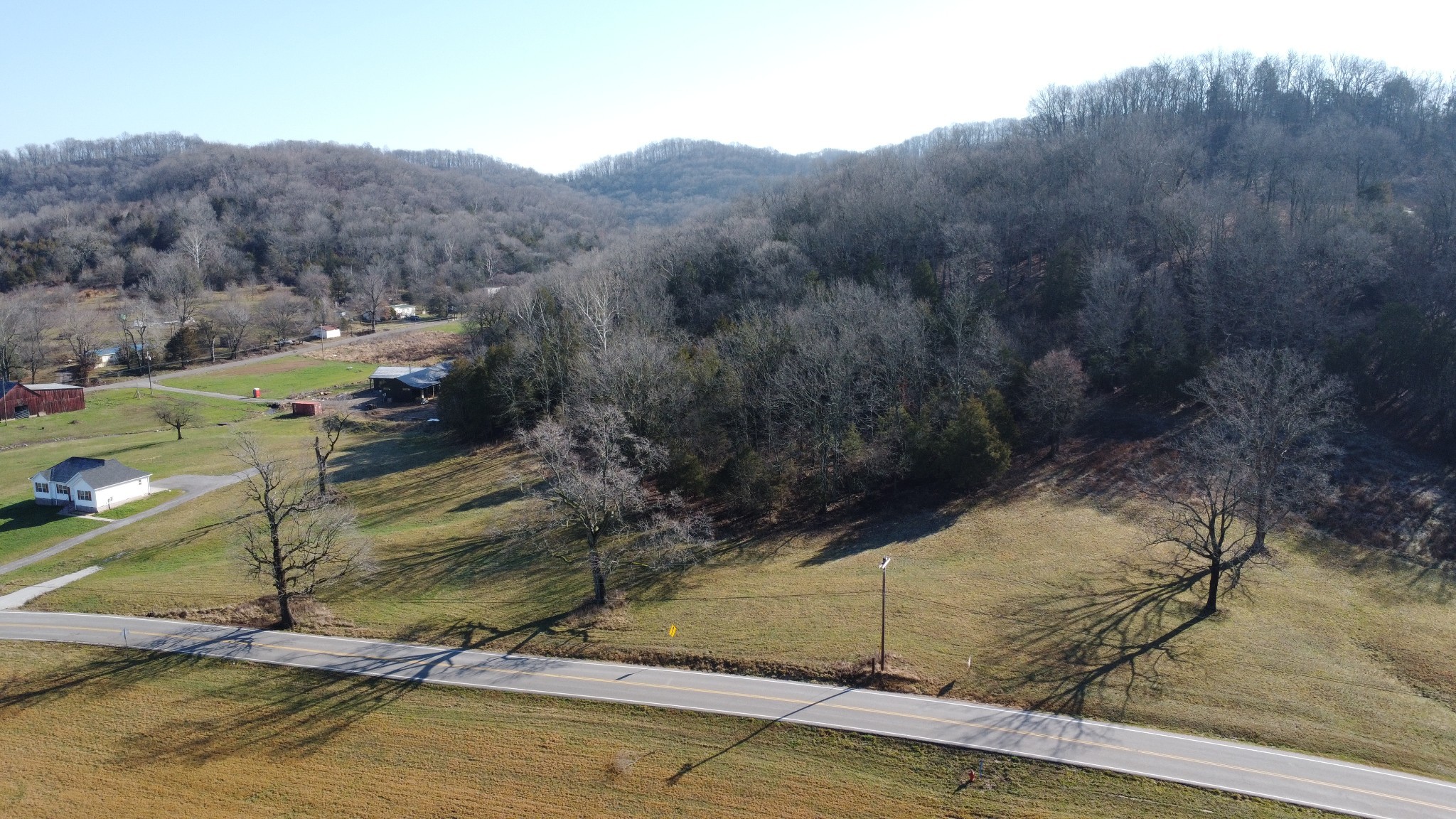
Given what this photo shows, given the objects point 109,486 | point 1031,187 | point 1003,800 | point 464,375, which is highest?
point 1031,187

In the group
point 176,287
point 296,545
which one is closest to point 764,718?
point 296,545

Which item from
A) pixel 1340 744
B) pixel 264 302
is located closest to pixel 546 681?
pixel 1340 744

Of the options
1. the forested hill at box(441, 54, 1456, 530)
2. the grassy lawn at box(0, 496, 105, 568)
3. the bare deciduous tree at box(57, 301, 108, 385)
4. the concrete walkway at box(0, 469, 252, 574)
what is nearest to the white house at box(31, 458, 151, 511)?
the grassy lawn at box(0, 496, 105, 568)

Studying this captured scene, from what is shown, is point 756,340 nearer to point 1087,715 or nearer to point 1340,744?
point 1087,715

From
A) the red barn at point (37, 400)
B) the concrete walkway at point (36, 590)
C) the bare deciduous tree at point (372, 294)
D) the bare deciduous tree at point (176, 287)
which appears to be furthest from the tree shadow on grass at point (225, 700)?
the bare deciduous tree at point (372, 294)

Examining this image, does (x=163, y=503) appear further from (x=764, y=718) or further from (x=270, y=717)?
(x=764, y=718)
